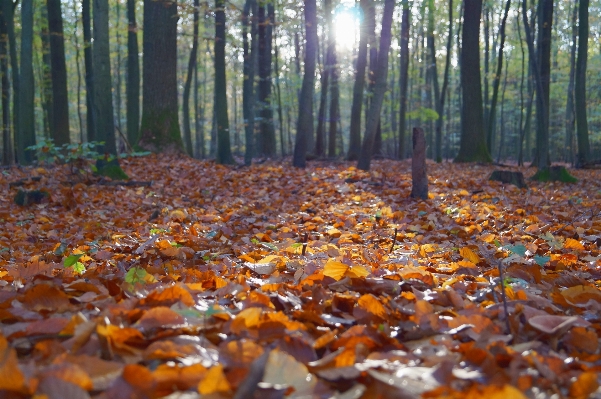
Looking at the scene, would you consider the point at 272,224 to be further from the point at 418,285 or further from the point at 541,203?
the point at 541,203

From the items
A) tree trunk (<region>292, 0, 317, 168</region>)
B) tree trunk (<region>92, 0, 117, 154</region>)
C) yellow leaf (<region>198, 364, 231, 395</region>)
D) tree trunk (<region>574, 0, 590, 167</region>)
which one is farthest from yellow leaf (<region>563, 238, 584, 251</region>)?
tree trunk (<region>574, 0, 590, 167</region>)

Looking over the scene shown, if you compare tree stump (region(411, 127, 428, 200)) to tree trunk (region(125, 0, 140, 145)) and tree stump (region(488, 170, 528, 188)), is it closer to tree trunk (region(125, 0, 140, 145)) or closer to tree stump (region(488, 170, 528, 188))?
tree stump (region(488, 170, 528, 188))

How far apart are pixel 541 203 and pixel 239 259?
5.43m

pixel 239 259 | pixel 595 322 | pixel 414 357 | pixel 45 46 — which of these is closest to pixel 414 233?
pixel 239 259

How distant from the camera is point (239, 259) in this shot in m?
3.55

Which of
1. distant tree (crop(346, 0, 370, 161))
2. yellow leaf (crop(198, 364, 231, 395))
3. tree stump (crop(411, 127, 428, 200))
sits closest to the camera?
yellow leaf (crop(198, 364, 231, 395))

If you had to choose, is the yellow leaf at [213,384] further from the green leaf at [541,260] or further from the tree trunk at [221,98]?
the tree trunk at [221,98]

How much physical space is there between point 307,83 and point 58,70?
22.8ft

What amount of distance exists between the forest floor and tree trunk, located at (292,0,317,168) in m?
7.06

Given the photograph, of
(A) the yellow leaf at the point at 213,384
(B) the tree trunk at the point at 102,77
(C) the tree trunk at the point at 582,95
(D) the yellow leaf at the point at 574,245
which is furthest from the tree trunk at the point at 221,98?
(A) the yellow leaf at the point at 213,384

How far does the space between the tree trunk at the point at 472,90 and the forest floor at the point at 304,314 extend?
9.72m

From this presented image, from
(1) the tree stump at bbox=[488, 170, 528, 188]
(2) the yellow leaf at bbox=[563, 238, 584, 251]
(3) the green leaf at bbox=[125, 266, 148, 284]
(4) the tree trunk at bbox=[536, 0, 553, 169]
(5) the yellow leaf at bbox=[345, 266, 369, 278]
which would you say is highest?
(4) the tree trunk at bbox=[536, 0, 553, 169]

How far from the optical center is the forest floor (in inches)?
47.6

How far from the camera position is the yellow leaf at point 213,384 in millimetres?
1132
